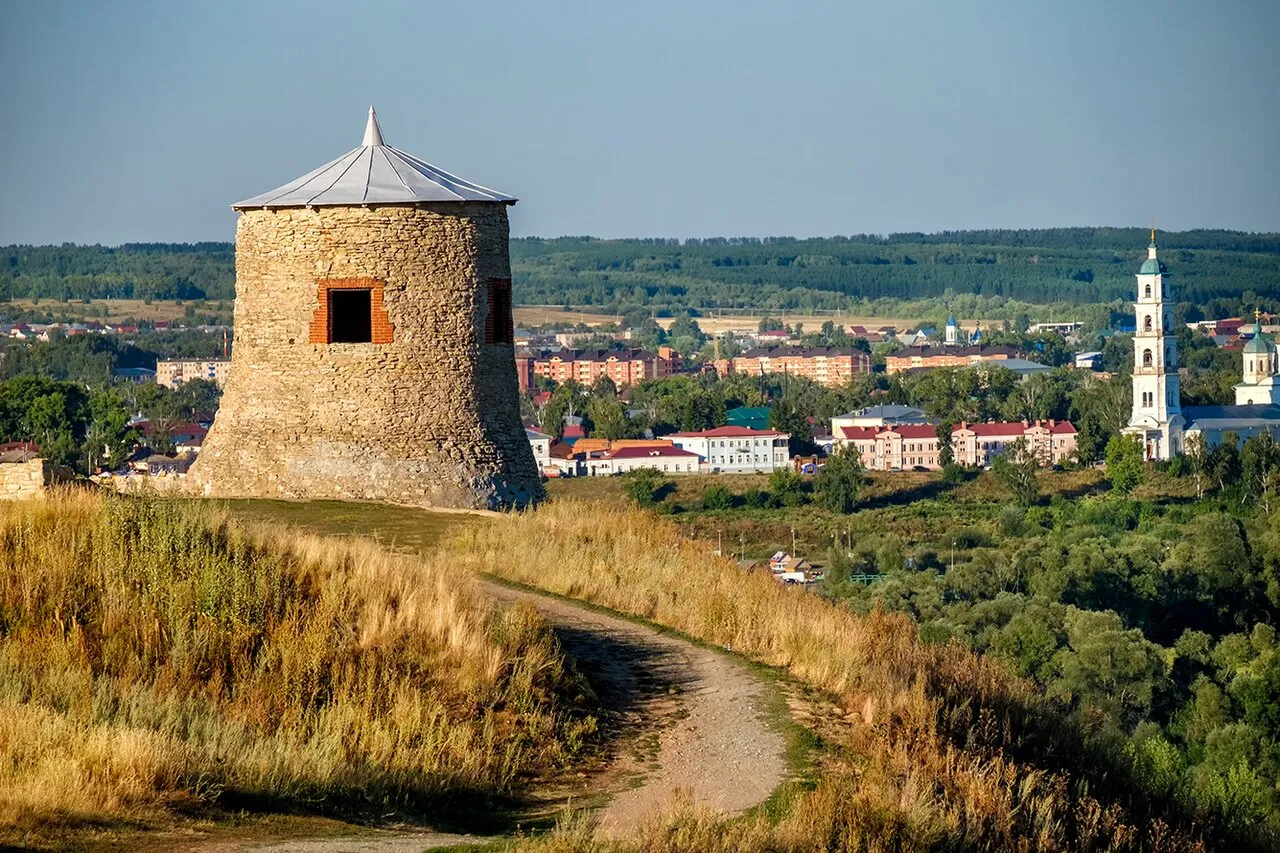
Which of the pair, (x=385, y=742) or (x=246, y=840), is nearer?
(x=246, y=840)

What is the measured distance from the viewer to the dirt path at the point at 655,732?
7.02 m

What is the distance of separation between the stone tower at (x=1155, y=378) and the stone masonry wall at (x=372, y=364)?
3388 inches

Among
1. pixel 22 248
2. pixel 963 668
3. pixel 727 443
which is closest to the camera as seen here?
pixel 963 668

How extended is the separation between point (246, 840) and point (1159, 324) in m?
112

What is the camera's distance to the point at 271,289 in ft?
50.5

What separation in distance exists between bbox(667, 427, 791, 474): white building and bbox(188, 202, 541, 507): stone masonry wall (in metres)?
81.0

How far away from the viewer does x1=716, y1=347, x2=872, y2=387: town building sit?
544 ft

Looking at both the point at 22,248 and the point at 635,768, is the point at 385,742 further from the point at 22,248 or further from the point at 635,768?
the point at 22,248

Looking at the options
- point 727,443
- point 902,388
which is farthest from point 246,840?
point 902,388

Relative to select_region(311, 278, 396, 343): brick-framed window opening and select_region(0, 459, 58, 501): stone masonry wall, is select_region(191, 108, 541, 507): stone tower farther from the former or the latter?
select_region(0, 459, 58, 501): stone masonry wall

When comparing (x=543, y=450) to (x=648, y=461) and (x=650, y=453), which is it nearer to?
(x=648, y=461)

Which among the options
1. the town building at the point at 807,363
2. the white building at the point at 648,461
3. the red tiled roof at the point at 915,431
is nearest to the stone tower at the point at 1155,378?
the red tiled roof at the point at 915,431

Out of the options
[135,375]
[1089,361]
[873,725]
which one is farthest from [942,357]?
[873,725]

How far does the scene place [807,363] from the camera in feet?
562
